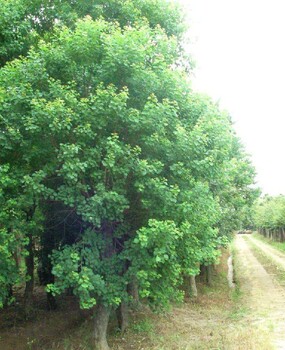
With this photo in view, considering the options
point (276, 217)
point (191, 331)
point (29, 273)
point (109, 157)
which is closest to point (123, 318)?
point (191, 331)

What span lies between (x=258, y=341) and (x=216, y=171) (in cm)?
554

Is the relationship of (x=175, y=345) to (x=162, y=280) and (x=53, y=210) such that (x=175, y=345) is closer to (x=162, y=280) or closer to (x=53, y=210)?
(x=162, y=280)

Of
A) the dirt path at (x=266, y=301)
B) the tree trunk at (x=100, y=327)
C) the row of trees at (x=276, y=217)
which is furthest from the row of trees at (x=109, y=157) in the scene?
the row of trees at (x=276, y=217)

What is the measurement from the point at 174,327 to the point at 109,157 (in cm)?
898

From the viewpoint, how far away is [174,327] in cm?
1442

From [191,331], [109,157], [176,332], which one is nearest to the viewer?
[109,157]

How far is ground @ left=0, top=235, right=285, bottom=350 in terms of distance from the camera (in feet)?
39.6

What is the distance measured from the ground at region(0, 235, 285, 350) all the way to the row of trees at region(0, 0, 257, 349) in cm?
236

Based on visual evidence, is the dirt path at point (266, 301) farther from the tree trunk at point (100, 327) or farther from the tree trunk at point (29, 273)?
the tree trunk at point (29, 273)

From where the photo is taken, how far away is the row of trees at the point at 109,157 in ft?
29.0

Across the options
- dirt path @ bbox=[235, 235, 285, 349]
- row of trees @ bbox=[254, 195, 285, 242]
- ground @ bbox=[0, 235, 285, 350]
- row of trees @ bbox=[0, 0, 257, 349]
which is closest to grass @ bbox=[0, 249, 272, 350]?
ground @ bbox=[0, 235, 285, 350]

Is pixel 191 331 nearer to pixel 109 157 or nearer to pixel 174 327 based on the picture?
pixel 174 327

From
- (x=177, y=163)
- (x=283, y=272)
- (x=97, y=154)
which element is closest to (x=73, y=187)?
(x=97, y=154)

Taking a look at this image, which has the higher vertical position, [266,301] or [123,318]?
[123,318]
